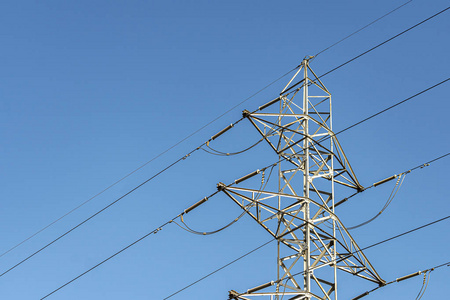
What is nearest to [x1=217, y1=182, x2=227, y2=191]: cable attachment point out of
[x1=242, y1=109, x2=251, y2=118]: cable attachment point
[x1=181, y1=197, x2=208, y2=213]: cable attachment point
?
[x1=181, y1=197, x2=208, y2=213]: cable attachment point

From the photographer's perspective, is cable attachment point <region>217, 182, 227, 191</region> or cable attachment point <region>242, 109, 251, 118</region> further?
cable attachment point <region>242, 109, 251, 118</region>

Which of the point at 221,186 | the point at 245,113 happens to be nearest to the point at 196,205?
the point at 221,186

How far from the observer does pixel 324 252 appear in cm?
1800

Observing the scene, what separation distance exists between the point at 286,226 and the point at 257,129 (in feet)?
10.3

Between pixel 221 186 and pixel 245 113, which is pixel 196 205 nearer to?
pixel 221 186

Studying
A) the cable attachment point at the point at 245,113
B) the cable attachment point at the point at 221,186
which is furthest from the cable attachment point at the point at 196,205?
the cable attachment point at the point at 245,113

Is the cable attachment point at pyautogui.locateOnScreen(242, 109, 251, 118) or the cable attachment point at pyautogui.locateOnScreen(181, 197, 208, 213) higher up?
the cable attachment point at pyautogui.locateOnScreen(242, 109, 251, 118)

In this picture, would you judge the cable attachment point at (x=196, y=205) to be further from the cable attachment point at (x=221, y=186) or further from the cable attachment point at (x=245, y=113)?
the cable attachment point at (x=245, y=113)

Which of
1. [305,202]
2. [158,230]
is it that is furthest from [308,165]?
[158,230]

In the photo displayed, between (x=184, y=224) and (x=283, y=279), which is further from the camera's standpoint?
(x=184, y=224)

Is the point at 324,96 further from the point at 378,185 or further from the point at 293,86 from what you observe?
the point at 378,185

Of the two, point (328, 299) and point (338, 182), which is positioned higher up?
point (338, 182)

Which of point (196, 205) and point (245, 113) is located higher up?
point (245, 113)

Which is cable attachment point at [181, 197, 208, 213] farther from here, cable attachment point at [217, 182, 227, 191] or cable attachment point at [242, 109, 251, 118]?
cable attachment point at [242, 109, 251, 118]
